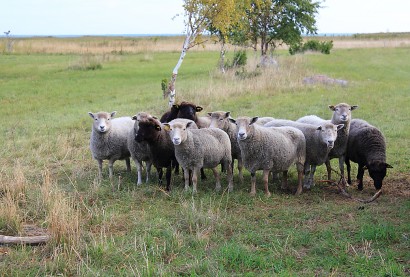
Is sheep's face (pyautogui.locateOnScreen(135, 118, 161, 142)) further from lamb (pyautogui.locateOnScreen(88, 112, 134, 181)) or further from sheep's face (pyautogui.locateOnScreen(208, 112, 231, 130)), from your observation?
sheep's face (pyautogui.locateOnScreen(208, 112, 231, 130))

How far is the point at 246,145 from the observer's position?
8.14m

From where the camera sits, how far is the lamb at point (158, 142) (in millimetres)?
8281

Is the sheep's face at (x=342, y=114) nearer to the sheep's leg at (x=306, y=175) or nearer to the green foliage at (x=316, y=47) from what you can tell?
the sheep's leg at (x=306, y=175)

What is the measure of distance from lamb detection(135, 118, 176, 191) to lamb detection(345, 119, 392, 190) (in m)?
3.42

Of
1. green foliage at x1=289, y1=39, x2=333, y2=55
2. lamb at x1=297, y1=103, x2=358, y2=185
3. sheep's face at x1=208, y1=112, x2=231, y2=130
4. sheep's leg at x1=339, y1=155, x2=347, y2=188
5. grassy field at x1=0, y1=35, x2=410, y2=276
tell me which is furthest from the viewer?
green foliage at x1=289, y1=39, x2=333, y2=55

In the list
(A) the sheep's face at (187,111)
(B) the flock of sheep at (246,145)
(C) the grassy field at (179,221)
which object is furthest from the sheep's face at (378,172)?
(A) the sheep's face at (187,111)

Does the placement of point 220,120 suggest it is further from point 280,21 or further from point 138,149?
point 280,21

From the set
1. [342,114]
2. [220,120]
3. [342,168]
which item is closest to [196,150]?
[220,120]

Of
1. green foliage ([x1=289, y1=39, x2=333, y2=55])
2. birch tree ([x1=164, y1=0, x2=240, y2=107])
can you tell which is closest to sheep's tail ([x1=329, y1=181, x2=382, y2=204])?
birch tree ([x1=164, y1=0, x2=240, y2=107])

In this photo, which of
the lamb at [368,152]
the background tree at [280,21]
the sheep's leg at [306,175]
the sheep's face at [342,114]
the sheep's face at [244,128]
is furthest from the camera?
the background tree at [280,21]

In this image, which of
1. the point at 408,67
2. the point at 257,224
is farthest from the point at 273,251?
the point at 408,67

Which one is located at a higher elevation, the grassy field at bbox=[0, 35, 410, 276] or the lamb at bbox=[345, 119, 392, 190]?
the lamb at bbox=[345, 119, 392, 190]

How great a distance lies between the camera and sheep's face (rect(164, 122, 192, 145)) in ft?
25.3

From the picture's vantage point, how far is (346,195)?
7.82 metres
